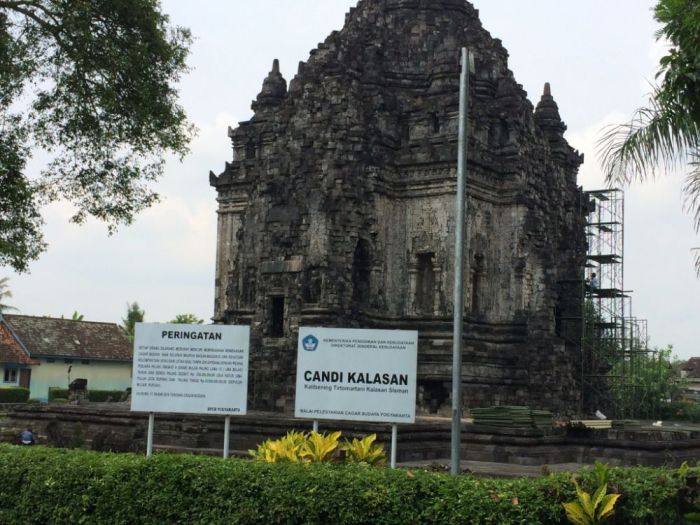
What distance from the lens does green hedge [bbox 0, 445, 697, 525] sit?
9.14 meters

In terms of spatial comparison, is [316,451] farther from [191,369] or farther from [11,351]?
[11,351]

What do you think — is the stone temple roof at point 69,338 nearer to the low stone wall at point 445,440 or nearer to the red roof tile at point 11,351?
the red roof tile at point 11,351

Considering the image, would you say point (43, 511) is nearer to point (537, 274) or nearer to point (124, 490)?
point (124, 490)

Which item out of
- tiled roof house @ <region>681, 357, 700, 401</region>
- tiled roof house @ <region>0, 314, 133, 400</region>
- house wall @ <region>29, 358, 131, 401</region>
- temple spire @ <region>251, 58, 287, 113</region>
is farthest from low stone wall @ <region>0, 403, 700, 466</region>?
tiled roof house @ <region>681, 357, 700, 401</region>

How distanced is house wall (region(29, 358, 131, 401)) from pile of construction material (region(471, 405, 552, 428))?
32.6 metres

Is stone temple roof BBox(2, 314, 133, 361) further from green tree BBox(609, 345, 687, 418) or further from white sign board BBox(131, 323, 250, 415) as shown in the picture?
white sign board BBox(131, 323, 250, 415)

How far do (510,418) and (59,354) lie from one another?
3397 cm

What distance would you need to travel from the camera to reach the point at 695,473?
949 centimetres

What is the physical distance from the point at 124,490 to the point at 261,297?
648 inches

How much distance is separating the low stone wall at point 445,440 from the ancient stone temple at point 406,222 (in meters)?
4.65

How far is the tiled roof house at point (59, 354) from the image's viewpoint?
49.0m

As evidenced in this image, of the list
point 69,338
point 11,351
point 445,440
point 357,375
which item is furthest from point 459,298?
point 69,338

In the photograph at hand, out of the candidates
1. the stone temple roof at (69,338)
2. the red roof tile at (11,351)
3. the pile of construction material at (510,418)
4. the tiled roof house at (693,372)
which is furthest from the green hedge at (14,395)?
the tiled roof house at (693,372)

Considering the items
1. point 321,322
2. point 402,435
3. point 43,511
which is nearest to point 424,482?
point 43,511
